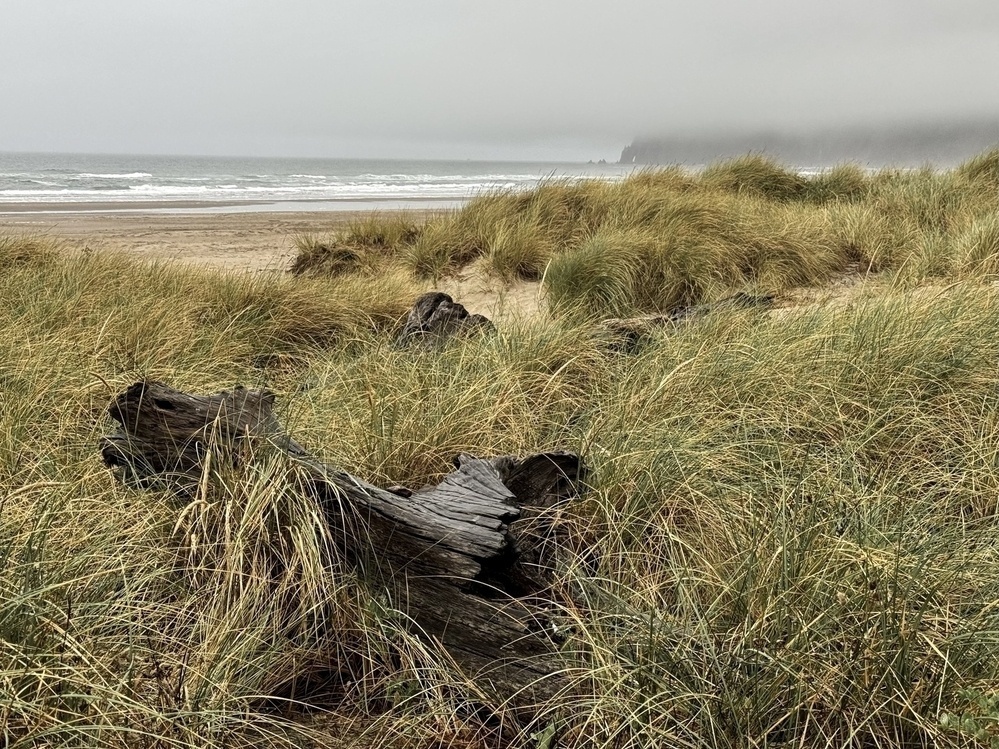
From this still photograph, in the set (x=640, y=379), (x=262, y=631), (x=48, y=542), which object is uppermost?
(x=640, y=379)

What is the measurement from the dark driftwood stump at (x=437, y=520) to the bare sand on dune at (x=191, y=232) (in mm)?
6803

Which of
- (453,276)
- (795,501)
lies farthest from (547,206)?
(795,501)

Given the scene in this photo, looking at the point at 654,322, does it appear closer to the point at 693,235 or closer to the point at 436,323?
the point at 436,323

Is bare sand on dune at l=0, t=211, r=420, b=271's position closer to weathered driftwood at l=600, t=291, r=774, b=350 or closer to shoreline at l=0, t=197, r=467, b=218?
shoreline at l=0, t=197, r=467, b=218

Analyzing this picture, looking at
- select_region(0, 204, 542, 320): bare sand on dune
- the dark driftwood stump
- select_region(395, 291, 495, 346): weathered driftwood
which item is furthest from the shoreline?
the dark driftwood stump

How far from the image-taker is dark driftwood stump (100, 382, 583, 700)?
1.77 metres

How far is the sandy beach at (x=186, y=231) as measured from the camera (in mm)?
10406

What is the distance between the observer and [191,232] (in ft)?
46.3

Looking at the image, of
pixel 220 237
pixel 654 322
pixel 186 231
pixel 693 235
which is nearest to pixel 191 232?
pixel 186 231

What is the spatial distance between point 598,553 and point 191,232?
1415 centimetres

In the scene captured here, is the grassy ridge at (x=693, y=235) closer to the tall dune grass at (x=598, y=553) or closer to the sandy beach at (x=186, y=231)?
the tall dune grass at (x=598, y=553)

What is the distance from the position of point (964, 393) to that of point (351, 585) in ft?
8.06

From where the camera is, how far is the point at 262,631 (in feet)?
5.65

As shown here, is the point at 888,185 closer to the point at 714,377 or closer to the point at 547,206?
the point at 547,206
